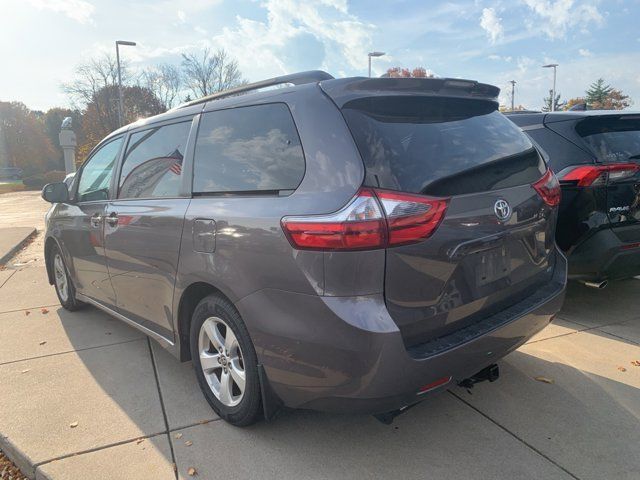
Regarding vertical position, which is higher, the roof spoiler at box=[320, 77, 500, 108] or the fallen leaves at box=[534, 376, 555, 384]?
the roof spoiler at box=[320, 77, 500, 108]

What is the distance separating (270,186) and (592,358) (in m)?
2.72

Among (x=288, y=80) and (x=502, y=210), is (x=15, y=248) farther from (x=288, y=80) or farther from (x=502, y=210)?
(x=502, y=210)

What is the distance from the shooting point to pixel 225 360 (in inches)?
107

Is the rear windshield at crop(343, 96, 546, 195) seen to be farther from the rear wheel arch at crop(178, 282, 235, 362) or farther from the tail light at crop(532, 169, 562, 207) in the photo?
the rear wheel arch at crop(178, 282, 235, 362)

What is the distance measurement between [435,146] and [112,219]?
2487mm

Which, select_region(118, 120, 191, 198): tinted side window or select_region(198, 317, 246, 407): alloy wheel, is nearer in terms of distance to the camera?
select_region(198, 317, 246, 407): alloy wheel

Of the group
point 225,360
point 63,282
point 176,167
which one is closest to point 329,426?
point 225,360

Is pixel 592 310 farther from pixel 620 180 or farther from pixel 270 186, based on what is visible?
pixel 270 186

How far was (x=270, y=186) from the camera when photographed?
237 cm

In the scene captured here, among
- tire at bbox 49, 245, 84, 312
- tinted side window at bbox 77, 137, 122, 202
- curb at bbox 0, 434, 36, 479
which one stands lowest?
curb at bbox 0, 434, 36, 479

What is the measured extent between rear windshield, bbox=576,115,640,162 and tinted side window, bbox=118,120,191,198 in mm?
3158

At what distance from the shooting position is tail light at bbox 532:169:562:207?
2.71 metres

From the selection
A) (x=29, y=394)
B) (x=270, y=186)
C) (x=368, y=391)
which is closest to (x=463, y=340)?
(x=368, y=391)

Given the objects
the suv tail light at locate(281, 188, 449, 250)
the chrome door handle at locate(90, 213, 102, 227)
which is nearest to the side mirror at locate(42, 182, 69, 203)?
the chrome door handle at locate(90, 213, 102, 227)
